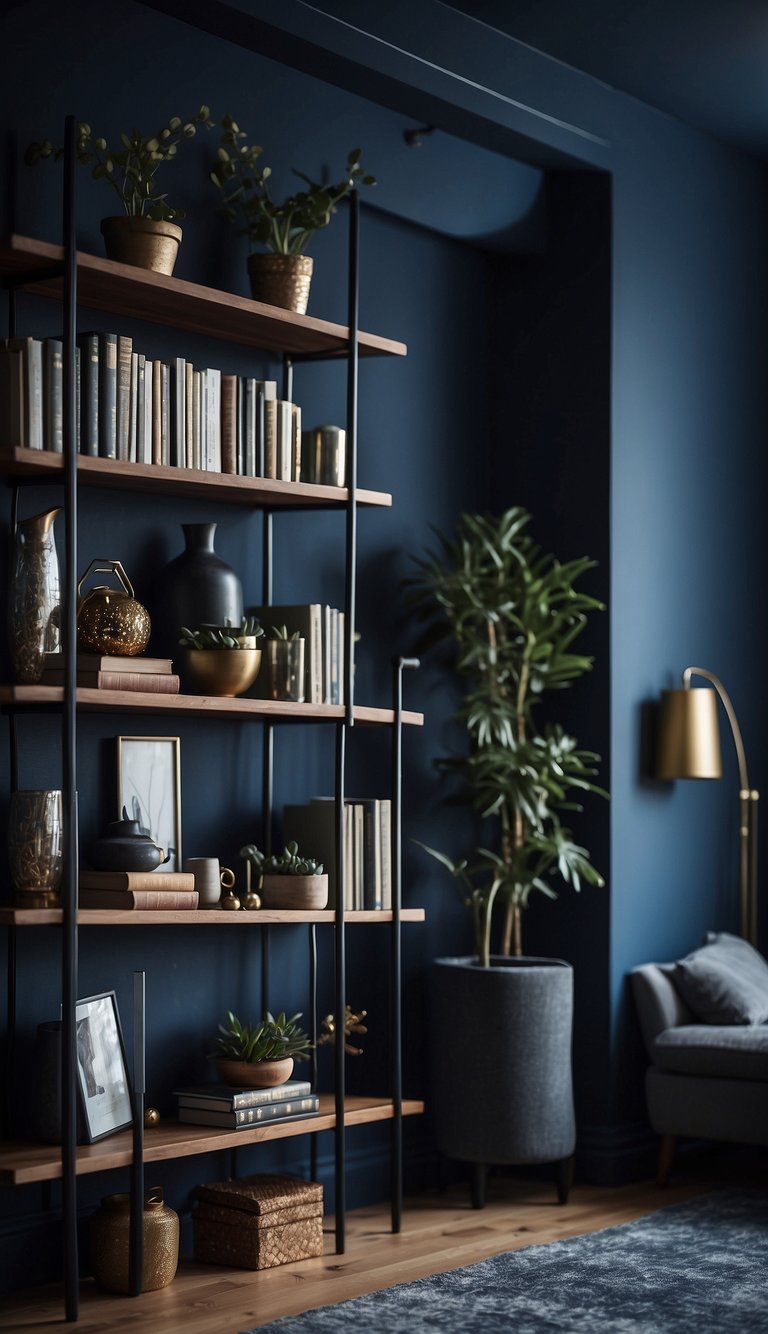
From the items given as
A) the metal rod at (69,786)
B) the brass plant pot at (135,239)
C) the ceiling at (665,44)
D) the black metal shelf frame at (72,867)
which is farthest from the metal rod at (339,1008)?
the ceiling at (665,44)

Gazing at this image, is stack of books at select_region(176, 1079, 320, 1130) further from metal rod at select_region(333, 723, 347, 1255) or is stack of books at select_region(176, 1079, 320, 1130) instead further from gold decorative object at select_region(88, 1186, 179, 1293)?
gold decorative object at select_region(88, 1186, 179, 1293)

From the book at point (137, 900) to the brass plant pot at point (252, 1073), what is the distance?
48 cm

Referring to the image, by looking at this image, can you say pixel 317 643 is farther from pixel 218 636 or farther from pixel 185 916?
pixel 185 916

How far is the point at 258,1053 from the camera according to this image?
14.1ft

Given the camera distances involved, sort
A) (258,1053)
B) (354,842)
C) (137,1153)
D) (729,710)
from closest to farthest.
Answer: (137,1153), (258,1053), (354,842), (729,710)

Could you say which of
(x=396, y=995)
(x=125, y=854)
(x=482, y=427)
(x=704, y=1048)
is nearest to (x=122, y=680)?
(x=125, y=854)

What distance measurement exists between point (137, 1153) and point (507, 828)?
1.71 meters

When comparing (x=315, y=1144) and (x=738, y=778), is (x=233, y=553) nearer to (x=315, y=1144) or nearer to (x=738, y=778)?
(x=315, y=1144)

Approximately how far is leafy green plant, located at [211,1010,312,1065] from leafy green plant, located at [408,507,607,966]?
2.51 feet

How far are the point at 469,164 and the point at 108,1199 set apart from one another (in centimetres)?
321

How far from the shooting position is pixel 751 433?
615cm

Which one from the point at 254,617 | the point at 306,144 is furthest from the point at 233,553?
the point at 306,144

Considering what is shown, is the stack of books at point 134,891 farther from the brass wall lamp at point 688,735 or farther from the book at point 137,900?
the brass wall lamp at point 688,735

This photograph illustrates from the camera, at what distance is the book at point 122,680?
3.88m
